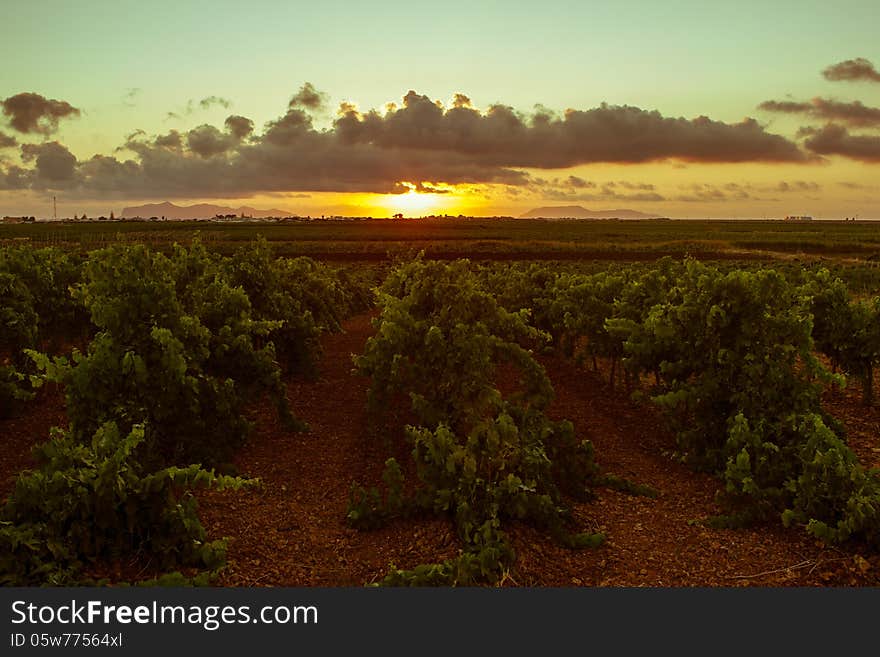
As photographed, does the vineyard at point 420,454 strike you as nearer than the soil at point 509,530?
Yes

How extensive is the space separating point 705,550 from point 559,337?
1317 cm

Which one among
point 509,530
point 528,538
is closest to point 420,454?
point 509,530

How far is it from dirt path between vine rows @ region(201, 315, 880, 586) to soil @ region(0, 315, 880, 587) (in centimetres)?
2

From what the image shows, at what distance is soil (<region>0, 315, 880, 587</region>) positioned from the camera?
7605 mm

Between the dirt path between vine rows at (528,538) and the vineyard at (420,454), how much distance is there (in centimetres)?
4

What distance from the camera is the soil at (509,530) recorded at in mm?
7605

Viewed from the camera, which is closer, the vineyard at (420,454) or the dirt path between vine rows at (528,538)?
the vineyard at (420,454)

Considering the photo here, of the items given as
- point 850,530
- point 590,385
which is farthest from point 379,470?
point 590,385

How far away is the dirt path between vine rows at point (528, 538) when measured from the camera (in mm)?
7586

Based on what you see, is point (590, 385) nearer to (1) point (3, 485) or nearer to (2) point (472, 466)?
(2) point (472, 466)

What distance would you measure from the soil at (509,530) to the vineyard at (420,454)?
0.13 feet

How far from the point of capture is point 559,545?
834 centimetres

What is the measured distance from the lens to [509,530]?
27.2ft

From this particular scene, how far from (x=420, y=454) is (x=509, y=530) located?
239 centimetres
